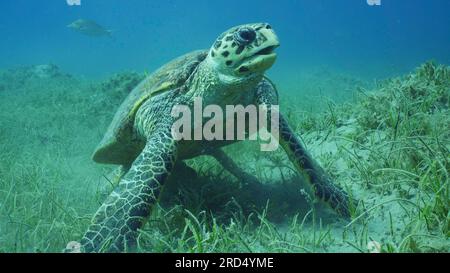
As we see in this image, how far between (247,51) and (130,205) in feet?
5.14

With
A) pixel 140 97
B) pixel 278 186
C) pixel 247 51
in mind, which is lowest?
pixel 278 186

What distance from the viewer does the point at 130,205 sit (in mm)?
2572

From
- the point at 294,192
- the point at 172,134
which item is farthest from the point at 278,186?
the point at 172,134

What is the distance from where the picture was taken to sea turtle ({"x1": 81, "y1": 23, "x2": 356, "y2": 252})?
2.54 meters

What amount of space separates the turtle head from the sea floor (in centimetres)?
113

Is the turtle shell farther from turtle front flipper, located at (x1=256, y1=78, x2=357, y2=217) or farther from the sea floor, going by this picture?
turtle front flipper, located at (x1=256, y1=78, x2=357, y2=217)

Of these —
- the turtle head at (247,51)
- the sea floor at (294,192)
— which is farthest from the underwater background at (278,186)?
the turtle head at (247,51)

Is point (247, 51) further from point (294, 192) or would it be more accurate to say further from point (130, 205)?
point (130, 205)

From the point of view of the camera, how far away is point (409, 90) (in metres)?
4.45

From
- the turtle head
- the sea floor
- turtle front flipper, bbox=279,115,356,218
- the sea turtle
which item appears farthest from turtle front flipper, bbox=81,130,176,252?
turtle front flipper, bbox=279,115,356,218

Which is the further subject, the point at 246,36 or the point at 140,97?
the point at 140,97
